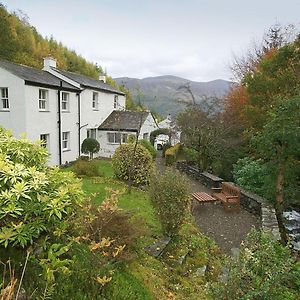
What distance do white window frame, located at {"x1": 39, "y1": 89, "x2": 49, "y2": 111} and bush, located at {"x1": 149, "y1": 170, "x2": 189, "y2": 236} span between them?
1374 cm

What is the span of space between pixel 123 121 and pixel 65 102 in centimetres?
787

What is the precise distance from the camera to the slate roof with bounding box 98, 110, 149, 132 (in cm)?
2762

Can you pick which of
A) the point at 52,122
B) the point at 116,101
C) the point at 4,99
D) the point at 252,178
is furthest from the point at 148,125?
the point at 252,178

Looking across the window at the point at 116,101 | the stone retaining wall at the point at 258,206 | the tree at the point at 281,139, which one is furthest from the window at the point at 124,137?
the tree at the point at 281,139

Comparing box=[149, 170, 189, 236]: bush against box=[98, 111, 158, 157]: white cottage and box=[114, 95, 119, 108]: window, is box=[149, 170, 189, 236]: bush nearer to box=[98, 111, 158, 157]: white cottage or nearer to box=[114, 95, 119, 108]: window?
box=[98, 111, 158, 157]: white cottage

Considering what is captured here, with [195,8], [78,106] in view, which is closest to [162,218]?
[195,8]

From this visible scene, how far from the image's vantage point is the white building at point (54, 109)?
17688mm

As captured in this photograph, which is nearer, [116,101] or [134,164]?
[134,164]

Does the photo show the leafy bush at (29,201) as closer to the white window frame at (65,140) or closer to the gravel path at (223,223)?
the gravel path at (223,223)

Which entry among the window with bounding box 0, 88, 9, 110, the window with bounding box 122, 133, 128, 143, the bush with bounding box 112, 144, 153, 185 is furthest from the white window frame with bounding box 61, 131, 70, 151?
the bush with bounding box 112, 144, 153, 185

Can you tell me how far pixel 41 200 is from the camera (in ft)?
13.9

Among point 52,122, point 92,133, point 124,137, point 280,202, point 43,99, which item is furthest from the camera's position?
point 124,137

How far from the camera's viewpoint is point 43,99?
764 inches

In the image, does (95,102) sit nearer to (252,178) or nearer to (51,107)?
(51,107)
